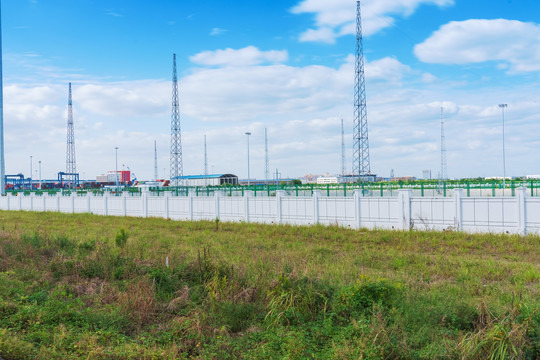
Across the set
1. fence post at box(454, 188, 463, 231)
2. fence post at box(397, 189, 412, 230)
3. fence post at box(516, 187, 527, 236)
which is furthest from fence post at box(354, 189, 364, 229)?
fence post at box(516, 187, 527, 236)

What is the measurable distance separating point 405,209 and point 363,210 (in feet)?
6.34

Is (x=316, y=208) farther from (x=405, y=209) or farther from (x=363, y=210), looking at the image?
(x=405, y=209)

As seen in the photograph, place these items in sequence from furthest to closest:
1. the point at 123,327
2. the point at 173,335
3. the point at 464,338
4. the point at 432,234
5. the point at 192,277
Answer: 1. the point at 432,234
2. the point at 192,277
3. the point at 123,327
4. the point at 173,335
5. the point at 464,338

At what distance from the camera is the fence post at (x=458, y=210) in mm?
18125

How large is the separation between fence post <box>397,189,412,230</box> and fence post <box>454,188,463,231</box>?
1827 millimetres

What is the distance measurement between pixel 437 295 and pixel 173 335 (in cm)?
436

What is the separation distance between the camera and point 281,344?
20.0 ft

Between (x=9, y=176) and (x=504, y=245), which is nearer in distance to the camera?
(x=504, y=245)

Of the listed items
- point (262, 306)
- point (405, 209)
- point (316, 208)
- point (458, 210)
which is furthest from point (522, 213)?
point (262, 306)

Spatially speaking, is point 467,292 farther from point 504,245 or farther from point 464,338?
point 504,245

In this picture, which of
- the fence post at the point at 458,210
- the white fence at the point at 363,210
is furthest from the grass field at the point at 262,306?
the fence post at the point at 458,210

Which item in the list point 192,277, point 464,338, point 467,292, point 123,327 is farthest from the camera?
point 192,277

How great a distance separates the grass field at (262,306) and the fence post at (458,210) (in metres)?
5.45

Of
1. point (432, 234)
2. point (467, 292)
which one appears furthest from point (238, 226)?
point (467, 292)
